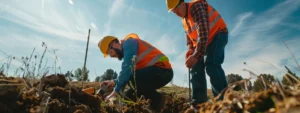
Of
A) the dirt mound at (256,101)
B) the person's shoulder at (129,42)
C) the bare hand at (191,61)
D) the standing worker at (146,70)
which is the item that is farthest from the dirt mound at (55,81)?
the person's shoulder at (129,42)

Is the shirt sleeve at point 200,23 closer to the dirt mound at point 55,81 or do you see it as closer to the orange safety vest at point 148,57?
the orange safety vest at point 148,57

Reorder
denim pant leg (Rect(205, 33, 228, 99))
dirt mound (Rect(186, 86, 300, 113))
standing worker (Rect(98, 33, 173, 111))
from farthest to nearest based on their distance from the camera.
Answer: standing worker (Rect(98, 33, 173, 111)) < denim pant leg (Rect(205, 33, 228, 99)) < dirt mound (Rect(186, 86, 300, 113))

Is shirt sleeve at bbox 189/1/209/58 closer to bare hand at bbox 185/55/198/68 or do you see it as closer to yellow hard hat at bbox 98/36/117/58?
bare hand at bbox 185/55/198/68

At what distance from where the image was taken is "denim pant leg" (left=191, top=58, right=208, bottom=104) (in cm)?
400

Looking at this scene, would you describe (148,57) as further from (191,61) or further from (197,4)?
(197,4)

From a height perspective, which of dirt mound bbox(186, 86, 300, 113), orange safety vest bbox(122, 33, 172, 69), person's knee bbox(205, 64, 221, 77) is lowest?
dirt mound bbox(186, 86, 300, 113)

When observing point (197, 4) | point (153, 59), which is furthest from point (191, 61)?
point (153, 59)

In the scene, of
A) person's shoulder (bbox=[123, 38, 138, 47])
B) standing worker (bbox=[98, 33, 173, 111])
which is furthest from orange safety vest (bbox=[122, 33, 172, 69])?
person's shoulder (bbox=[123, 38, 138, 47])

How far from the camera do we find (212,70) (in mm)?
3801

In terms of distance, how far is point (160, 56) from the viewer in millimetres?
5223

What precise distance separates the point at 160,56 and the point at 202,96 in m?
1.47

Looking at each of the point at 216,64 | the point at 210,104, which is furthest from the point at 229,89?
the point at 216,64

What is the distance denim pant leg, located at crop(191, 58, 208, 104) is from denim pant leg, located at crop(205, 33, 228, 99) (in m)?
0.15

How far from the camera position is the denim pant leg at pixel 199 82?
4.00 metres
